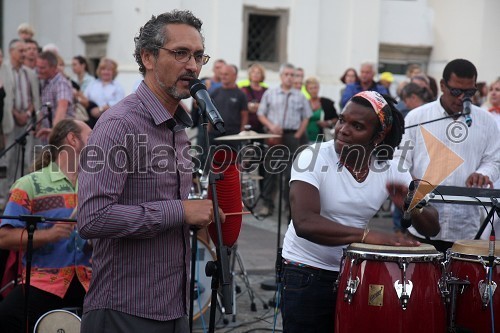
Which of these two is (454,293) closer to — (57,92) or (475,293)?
(475,293)

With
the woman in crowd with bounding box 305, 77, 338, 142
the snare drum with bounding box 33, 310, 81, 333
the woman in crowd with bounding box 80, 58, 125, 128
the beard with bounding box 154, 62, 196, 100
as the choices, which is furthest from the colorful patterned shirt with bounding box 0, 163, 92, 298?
the woman in crowd with bounding box 305, 77, 338, 142

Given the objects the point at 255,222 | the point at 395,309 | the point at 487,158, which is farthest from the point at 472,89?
the point at 255,222

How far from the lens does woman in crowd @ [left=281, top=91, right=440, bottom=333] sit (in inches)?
182

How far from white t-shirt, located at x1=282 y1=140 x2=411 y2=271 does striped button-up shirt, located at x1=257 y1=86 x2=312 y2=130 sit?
9.18m

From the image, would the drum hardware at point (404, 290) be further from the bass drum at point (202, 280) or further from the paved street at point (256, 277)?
the bass drum at point (202, 280)

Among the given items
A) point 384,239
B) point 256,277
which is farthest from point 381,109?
point 256,277

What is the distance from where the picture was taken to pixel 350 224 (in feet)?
15.5

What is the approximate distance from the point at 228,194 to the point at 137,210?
2.23 feet

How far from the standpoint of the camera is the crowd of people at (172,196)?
3.50 metres

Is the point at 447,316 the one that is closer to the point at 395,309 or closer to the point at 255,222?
the point at 395,309

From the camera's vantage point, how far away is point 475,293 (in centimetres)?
489

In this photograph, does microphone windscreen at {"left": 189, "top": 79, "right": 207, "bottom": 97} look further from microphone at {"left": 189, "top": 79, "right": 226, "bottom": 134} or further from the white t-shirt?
the white t-shirt

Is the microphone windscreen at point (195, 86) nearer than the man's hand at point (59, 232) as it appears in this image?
Yes

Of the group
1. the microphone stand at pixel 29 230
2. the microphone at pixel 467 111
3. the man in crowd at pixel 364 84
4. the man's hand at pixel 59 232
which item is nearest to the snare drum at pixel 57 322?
the microphone stand at pixel 29 230
